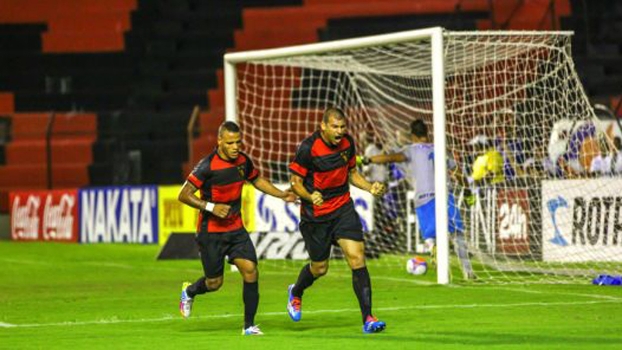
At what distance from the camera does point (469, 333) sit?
11.4m

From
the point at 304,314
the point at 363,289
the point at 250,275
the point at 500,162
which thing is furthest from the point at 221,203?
the point at 500,162

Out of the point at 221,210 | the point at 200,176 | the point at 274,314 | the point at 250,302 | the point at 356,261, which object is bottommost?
the point at 274,314

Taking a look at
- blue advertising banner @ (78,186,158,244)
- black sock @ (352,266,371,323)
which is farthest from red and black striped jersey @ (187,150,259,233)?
blue advertising banner @ (78,186,158,244)

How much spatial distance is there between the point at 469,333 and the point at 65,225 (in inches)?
721

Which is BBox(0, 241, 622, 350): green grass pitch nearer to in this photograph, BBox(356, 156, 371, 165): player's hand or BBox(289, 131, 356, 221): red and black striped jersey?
BBox(289, 131, 356, 221): red and black striped jersey

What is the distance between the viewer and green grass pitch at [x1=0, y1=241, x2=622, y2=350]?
1099 centimetres

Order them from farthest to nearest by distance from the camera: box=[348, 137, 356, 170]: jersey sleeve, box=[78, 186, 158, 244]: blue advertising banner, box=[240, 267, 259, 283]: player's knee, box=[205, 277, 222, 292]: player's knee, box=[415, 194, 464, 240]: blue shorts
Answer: box=[78, 186, 158, 244]: blue advertising banner < box=[415, 194, 464, 240]: blue shorts < box=[348, 137, 356, 170]: jersey sleeve < box=[205, 277, 222, 292]: player's knee < box=[240, 267, 259, 283]: player's knee

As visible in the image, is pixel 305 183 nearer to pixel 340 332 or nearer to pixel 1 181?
pixel 340 332

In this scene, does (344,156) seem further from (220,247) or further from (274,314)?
(274,314)

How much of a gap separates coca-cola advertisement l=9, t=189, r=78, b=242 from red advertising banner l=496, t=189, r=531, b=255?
10.7 meters

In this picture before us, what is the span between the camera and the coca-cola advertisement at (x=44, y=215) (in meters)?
28.6

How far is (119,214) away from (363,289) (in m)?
16.3

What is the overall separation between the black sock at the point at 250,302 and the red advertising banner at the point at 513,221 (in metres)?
8.72

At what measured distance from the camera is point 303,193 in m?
12.4
